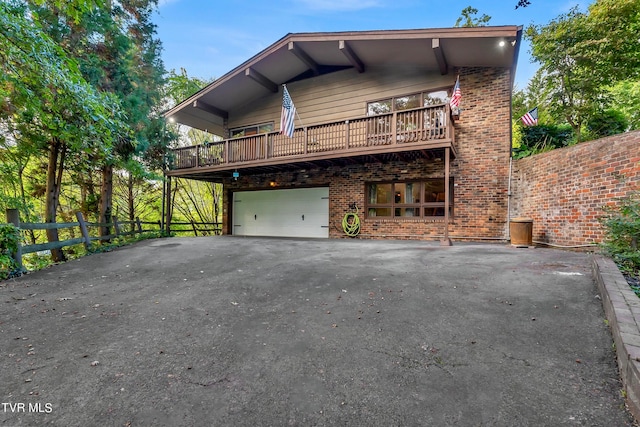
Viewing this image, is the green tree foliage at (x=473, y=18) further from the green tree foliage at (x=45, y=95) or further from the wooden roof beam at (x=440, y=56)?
the green tree foliage at (x=45, y=95)

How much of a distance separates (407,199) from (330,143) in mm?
3295

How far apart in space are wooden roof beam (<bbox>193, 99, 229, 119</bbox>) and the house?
0.06 m

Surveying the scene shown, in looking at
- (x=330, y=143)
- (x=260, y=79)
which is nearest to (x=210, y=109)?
(x=260, y=79)

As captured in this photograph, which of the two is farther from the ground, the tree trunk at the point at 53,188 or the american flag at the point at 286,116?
the american flag at the point at 286,116

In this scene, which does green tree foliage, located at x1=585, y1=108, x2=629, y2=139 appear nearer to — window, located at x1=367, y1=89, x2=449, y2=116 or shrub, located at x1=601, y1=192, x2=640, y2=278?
window, located at x1=367, y1=89, x2=449, y2=116

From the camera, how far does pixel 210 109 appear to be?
1320 cm

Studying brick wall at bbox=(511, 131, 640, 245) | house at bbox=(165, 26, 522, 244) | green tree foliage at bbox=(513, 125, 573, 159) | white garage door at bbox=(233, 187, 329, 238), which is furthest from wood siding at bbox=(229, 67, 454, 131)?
green tree foliage at bbox=(513, 125, 573, 159)

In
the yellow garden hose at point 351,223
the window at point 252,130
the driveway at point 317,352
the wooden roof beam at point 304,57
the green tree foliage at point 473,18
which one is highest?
the green tree foliage at point 473,18

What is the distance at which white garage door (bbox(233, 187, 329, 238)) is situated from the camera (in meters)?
11.5

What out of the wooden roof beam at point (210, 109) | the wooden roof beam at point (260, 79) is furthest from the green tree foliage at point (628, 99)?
the wooden roof beam at point (210, 109)

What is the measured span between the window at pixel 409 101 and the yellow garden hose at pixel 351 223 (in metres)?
3.61

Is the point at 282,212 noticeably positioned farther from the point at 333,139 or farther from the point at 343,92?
the point at 343,92

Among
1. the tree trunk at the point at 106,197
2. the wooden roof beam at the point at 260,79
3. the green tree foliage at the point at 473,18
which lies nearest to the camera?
the tree trunk at the point at 106,197

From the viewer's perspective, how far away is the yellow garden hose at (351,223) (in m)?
10.5
